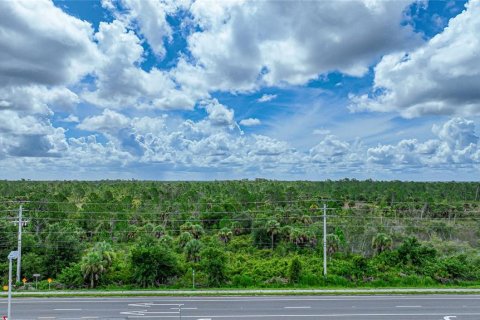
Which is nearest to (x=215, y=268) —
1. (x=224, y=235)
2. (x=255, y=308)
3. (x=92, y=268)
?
(x=255, y=308)

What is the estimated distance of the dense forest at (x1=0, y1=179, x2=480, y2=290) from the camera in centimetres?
3531

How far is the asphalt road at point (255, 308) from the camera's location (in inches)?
968

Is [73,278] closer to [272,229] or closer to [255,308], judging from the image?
[255,308]

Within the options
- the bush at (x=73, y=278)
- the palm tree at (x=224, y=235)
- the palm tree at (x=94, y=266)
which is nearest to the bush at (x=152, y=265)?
the palm tree at (x=94, y=266)

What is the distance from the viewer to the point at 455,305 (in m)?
27.8

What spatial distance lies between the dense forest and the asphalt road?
4884 mm

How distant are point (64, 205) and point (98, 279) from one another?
38146mm

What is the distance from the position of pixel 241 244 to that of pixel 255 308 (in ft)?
104

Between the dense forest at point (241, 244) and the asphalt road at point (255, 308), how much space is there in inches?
192

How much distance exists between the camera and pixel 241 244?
58281mm

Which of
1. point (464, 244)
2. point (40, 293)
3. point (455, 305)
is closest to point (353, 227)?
point (464, 244)

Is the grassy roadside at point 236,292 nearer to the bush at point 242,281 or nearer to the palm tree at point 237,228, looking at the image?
the bush at point 242,281

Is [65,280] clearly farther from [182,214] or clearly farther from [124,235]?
[182,214]

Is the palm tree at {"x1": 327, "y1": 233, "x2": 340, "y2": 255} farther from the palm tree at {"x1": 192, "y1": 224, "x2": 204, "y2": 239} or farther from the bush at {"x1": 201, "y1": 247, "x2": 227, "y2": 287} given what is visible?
the bush at {"x1": 201, "y1": 247, "x2": 227, "y2": 287}
